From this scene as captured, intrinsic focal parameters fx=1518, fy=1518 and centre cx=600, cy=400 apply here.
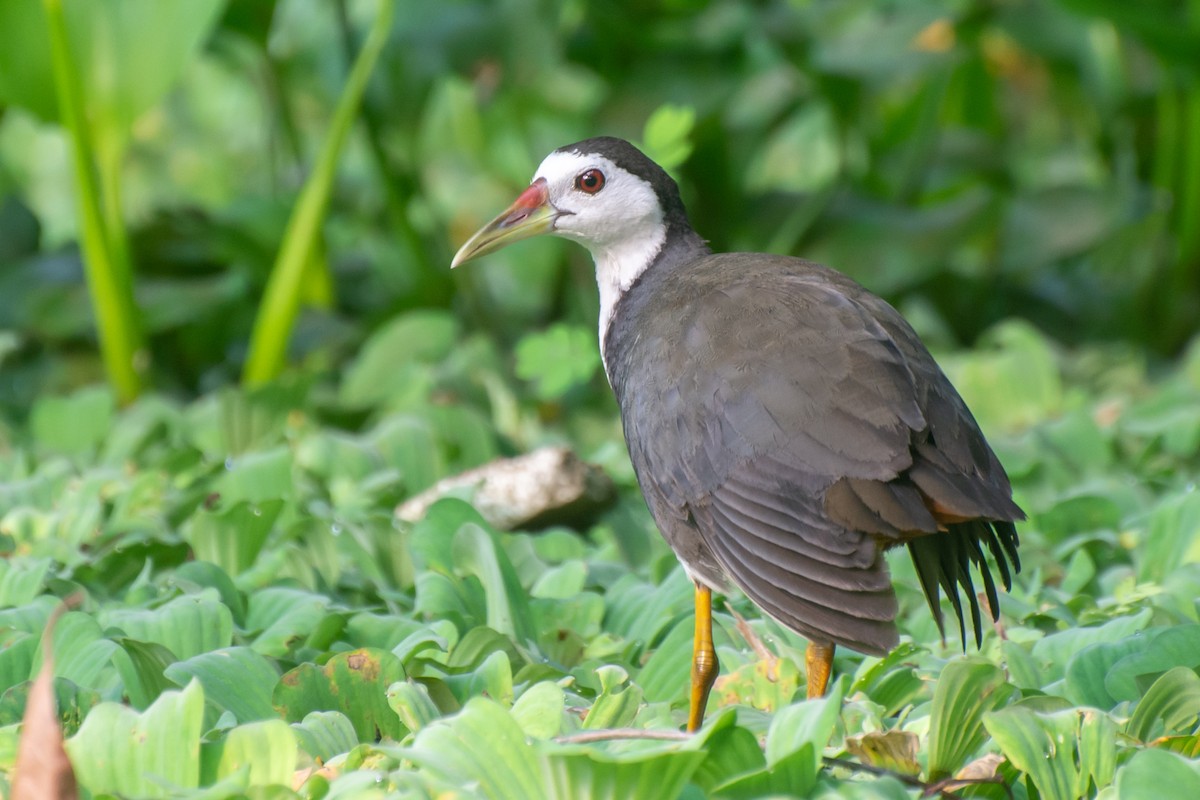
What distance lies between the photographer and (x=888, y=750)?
1.81 metres

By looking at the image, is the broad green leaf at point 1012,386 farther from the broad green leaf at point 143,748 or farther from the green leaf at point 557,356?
the broad green leaf at point 143,748

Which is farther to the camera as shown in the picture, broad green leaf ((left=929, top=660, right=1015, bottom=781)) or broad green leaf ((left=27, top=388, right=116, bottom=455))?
broad green leaf ((left=27, top=388, right=116, bottom=455))

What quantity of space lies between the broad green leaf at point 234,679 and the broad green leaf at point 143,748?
0.26 m

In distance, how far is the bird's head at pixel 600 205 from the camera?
2742 millimetres

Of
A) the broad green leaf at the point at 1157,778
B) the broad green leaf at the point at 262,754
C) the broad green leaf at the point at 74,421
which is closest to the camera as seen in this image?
the broad green leaf at the point at 1157,778

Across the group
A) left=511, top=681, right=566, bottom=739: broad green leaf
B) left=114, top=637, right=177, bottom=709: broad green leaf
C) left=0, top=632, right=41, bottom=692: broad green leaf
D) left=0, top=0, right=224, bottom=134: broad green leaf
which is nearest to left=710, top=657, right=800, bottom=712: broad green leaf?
left=511, top=681, right=566, bottom=739: broad green leaf

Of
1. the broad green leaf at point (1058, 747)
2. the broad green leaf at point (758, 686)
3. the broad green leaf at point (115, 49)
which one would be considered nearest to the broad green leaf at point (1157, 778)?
the broad green leaf at point (1058, 747)

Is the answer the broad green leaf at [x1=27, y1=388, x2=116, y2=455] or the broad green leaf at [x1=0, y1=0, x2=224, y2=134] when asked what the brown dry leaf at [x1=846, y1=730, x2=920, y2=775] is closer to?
the broad green leaf at [x1=27, y1=388, x2=116, y2=455]

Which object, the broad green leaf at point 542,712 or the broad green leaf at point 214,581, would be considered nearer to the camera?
the broad green leaf at point 542,712

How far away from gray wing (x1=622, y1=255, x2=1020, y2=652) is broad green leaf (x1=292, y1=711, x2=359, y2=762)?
538 millimetres

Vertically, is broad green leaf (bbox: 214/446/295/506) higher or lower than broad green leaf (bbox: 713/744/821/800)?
higher

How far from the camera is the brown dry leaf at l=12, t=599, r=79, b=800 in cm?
144

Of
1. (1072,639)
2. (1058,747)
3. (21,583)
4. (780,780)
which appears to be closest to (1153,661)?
(1072,639)

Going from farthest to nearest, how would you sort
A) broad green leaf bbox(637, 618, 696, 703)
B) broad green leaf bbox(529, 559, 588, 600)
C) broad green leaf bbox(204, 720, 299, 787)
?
broad green leaf bbox(529, 559, 588, 600) < broad green leaf bbox(637, 618, 696, 703) < broad green leaf bbox(204, 720, 299, 787)
